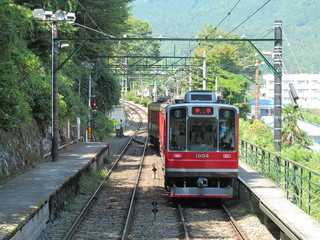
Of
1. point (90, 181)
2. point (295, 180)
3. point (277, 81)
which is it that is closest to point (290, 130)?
point (277, 81)

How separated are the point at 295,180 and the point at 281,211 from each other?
1483mm

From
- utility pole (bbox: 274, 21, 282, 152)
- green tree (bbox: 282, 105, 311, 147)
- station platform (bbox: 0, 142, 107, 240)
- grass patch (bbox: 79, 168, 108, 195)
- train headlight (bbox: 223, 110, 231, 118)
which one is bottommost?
grass patch (bbox: 79, 168, 108, 195)

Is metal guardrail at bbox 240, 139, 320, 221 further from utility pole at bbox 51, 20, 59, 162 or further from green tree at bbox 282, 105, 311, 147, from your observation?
green tree at bbox 282, 105, 311, 147

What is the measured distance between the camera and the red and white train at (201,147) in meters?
13.8

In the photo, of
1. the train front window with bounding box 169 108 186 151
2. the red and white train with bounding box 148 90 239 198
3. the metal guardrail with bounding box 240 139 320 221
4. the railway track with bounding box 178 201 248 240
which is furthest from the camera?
the train front window with bounding box 169 108 186 151

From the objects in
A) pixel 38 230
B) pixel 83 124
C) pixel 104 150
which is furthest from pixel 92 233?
Answer: pixel 83 124

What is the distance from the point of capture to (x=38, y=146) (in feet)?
65.9

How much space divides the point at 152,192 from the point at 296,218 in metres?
7.09

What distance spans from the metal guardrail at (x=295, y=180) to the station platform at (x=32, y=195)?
5.39 metres

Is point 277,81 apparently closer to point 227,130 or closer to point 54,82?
point 227,130

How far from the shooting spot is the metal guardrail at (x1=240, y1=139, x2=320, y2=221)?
36.5 feet

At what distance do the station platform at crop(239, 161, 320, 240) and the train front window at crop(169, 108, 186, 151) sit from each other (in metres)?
2.10

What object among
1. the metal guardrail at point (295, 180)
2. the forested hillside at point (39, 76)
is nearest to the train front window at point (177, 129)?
the metal guardrail at point (295, 180)

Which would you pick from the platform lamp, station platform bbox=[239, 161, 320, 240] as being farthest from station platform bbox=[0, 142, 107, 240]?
station platform bbox=[239, 161, 320, 240]
